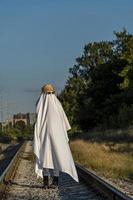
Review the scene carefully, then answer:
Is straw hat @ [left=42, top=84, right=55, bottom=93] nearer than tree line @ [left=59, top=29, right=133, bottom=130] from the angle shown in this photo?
Yes

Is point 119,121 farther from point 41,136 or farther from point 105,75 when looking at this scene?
point 41,136

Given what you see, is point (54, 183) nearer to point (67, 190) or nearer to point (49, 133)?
point (67, 190)

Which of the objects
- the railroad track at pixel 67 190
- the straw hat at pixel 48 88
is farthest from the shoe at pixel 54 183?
the straw hat at pixel 48 88

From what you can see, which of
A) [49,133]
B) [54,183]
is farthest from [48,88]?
[54,183]

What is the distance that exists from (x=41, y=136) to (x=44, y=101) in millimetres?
770

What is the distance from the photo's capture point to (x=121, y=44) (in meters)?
75.8

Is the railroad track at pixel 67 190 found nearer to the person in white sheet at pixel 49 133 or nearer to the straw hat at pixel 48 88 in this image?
the person in white sheet at pixel 49 133

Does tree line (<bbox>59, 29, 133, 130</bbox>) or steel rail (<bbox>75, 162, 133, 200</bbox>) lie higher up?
tree line (<bbox>59, 29, 133, 130</bbox>)

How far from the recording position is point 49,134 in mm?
12766

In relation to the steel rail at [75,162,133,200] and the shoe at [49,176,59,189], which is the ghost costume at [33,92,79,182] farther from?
the steel rail at [75,162,133,200]

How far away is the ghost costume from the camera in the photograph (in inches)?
498

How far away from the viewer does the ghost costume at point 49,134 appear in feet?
41.5

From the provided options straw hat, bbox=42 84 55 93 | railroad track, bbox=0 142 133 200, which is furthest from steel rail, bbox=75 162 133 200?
straw hat, bbox=42 84 55 93

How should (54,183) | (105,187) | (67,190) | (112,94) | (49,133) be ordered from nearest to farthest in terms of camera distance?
(105,187), (49,133), (67,190), (54,183), (112,94)
